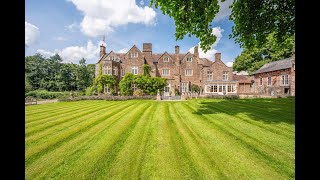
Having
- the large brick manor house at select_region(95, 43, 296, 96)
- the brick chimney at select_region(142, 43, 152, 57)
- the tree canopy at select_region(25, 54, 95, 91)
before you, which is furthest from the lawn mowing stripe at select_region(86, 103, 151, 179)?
the tree canopy at select_region(25, 54, 95, 91)

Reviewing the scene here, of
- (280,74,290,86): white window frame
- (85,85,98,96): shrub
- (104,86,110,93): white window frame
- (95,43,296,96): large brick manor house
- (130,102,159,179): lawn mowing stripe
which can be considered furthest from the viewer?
(95,43,296,96): large brick manor house

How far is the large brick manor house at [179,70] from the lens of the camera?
37312 mm

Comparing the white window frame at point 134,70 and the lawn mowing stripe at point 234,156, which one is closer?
the lawn mowing stripe at point 234,156

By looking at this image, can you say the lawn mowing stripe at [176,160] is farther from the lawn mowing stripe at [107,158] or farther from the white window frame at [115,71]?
the white window frame at [115,71]

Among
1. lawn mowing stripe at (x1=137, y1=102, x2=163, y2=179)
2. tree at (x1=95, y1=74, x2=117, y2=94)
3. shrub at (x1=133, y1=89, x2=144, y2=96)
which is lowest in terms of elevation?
lawn mowing stripe at (x1=137, y1=102, x2=163, y2=179)

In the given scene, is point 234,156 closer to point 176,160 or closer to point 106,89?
point 176,160

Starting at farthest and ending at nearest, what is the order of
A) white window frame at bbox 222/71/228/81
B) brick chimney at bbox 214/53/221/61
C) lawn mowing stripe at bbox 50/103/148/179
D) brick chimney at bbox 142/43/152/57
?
brick chimney at bbox 142/43/152/57
white window frame at bbox 222/71/228/81
brick chimney at bbox 214/53/221/61
lawn mowing stripe at bbox 50/103/148/179

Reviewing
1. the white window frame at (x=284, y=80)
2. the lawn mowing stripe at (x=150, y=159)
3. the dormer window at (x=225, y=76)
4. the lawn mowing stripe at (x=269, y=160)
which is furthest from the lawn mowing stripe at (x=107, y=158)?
the dormer window at (x=225, y=76)

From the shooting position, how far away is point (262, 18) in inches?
437

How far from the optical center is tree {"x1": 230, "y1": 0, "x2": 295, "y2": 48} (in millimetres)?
10797

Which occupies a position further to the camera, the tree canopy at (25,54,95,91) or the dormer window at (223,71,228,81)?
the tree canopy at (25,54,95,91)

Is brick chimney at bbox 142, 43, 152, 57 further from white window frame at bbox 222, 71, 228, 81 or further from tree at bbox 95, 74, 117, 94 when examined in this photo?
white window frame at bbox 222, 71, 228, 81
